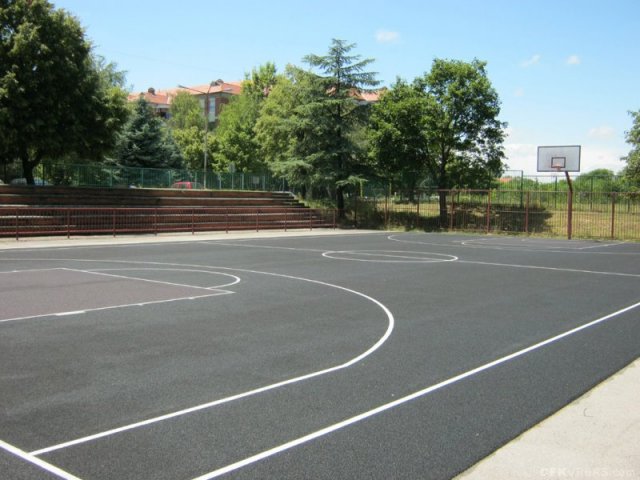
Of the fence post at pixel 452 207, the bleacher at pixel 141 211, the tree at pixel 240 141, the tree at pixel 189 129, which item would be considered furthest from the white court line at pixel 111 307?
the tree at pixel 240 141

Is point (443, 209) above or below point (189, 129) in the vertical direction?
below

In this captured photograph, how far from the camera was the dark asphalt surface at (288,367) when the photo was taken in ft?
14.8

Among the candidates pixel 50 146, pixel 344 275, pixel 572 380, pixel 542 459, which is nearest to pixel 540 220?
pixel 344 275

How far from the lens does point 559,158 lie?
112ft

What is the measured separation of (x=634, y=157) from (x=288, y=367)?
3948cm

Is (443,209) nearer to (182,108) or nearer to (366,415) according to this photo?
(366,415)

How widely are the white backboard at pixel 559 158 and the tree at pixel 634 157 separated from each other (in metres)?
7.65

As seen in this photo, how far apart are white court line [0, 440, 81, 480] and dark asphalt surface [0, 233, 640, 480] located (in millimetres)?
23

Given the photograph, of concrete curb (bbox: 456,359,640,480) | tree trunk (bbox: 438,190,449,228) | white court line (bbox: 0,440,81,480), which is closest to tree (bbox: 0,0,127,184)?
tree trunk (bbox: 438,190,449,228)

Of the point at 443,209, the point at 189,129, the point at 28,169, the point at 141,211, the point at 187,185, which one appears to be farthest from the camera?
the point at 189,129

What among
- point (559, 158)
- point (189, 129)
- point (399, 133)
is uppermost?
point (189, 129)

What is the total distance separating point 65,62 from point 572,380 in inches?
1194

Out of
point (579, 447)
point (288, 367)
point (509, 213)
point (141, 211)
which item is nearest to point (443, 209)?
point (509, 213)

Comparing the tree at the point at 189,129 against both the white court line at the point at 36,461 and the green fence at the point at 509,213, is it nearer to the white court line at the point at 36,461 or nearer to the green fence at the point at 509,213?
the green fence at the point at 509,213
